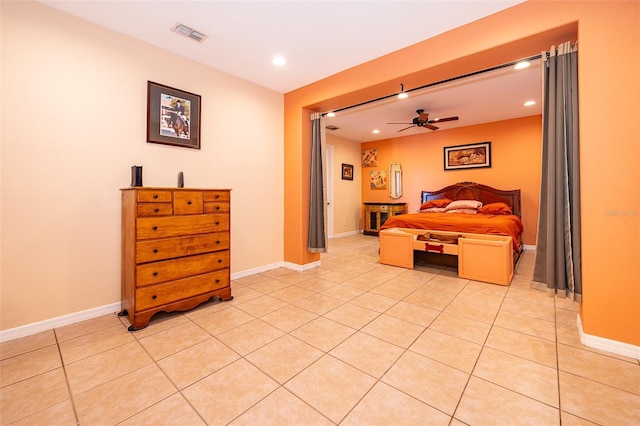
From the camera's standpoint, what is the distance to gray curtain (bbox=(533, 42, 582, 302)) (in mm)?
1990

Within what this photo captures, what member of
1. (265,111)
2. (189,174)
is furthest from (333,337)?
(265,111)

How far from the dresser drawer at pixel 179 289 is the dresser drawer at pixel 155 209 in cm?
63

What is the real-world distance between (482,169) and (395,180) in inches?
79.9

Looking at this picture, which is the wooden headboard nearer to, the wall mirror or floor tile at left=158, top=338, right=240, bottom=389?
the wall mirror

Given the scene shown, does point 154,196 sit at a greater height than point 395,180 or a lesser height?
lesser

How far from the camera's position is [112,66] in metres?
2.46

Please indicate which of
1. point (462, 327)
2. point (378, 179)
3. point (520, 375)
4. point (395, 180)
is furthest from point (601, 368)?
point (378, 179)

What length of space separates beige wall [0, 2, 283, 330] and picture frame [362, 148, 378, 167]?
5.30 meters

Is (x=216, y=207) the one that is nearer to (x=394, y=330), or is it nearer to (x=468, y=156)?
(x=394, y=330)

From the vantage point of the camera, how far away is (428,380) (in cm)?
154

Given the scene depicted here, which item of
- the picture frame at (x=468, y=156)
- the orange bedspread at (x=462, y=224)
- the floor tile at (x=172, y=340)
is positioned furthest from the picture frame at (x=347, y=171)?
the floor tile at (x=172, y=340)

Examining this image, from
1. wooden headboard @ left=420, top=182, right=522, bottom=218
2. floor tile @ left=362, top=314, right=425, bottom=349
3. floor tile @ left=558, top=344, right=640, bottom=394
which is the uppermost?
wooden headboard @ left=420, top=182, right=522, bottom=218

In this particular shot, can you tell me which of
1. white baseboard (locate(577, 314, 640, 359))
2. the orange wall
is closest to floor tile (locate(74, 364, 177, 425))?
white baseboard (locate(577, 314, 640, 359))

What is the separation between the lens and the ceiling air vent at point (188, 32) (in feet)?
7.94
